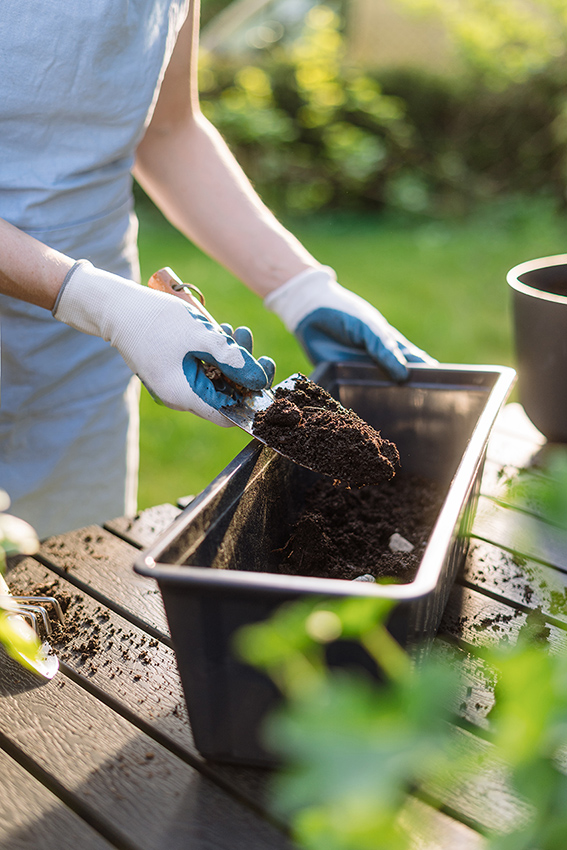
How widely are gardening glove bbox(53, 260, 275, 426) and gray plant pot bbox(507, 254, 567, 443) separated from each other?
56 centimetres

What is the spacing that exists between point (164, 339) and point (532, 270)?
0.84m

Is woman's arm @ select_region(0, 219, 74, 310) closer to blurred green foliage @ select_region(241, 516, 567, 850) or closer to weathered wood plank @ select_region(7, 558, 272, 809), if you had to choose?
weathered wood plank @ select_region(7, 558, 272, 809)

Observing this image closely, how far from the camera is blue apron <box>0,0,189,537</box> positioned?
1277 mm

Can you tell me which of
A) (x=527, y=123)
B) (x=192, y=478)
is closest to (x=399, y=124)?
(x=527, y=123)

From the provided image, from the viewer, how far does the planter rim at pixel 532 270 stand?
4.40 ft

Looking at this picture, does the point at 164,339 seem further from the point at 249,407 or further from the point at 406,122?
the point at 406,122

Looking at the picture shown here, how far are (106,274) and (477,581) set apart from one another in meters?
0.77

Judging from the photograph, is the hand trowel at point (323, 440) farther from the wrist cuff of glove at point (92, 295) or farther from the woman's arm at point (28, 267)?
the woman's arm at point (28, 267)

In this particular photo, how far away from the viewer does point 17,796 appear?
74 cm

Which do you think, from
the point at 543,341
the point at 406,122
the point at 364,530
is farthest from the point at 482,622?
the point at 406,122

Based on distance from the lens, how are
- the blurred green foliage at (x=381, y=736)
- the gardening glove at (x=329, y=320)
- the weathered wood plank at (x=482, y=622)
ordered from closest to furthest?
the blurred green foliage at (x=381, y=736)
the weathered wood plank at (x=482, y=622)
the gardening glove at (x=329, y=320)

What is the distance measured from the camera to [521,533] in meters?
1.27

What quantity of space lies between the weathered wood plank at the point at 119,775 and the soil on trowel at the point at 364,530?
0.33m

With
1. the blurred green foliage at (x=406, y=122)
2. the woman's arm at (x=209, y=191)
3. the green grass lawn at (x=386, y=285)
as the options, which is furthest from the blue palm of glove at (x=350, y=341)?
the blurred green foliage at (x=406, y=122)
